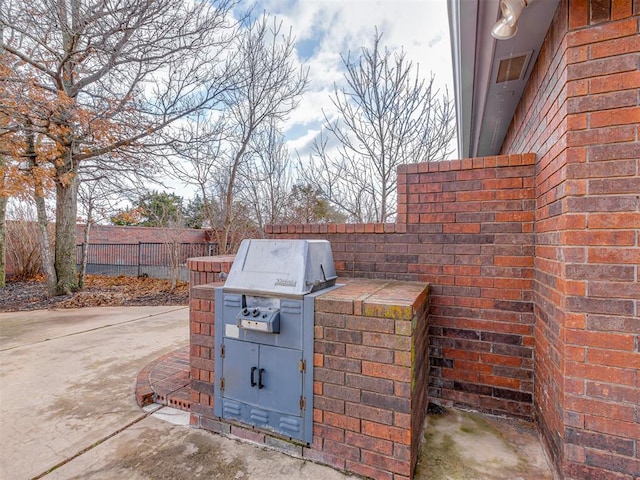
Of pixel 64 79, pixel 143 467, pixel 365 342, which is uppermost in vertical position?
pixel 64 79

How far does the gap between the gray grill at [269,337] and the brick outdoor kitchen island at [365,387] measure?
8cm

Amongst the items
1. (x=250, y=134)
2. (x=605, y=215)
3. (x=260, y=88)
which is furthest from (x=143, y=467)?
(x=260, y=88)

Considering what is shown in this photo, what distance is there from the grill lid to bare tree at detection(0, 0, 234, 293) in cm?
569

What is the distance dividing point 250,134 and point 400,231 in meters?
6.23

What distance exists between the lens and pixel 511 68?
2574 mm

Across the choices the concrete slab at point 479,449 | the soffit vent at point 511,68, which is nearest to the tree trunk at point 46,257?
the concrete slab at point 479,449

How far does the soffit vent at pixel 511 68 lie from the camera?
2455 mm

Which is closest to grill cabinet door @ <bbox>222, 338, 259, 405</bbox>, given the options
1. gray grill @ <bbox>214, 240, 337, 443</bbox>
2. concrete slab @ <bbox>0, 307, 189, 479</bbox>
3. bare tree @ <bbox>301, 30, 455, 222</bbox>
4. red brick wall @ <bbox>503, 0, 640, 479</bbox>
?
gray grill @ <bbox>214, 240, 337, 443</bbox>

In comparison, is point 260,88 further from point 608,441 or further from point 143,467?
point 608,441

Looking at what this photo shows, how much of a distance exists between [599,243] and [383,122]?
472 cm

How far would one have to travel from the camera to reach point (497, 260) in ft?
8.36

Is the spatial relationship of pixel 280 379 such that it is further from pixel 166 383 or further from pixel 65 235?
pixel 65 235

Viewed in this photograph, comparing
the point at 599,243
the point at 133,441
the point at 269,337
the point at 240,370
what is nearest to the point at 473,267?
the point at 599,243

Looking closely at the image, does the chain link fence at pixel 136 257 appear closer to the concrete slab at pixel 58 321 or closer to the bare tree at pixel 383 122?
the concrete slab at pixel 58 321
